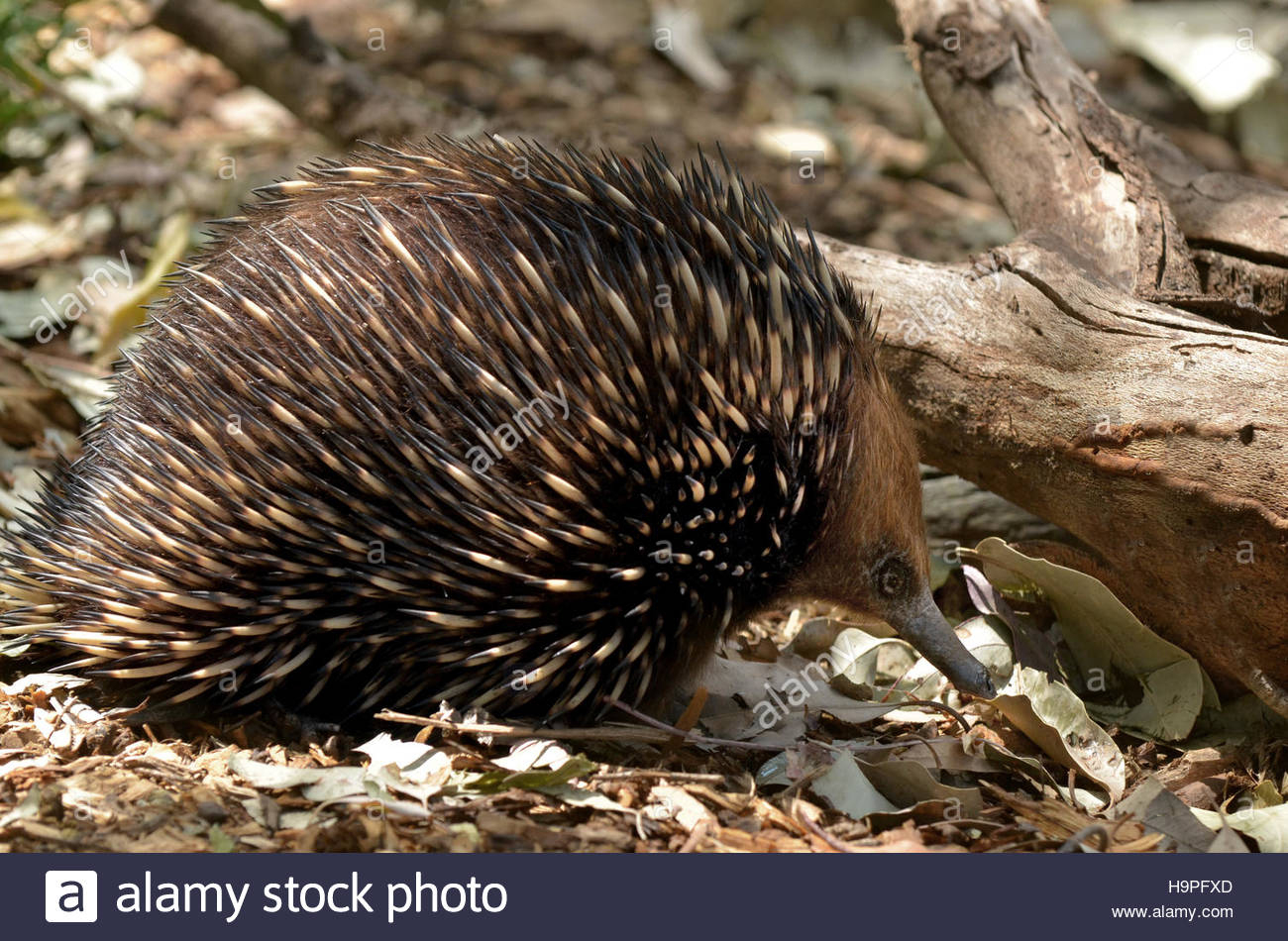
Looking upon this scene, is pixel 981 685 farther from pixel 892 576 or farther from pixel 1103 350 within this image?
pixel 1103 350

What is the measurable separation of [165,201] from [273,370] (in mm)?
4629

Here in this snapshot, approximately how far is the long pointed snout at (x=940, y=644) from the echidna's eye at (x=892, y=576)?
0.06 metres

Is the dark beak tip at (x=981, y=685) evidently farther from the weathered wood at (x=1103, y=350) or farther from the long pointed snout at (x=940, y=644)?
the weathered wood at (x=1103, y=350)

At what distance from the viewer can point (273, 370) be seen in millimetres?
3451

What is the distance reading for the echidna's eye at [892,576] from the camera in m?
3.84

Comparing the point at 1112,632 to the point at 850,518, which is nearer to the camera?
the point at 850,518

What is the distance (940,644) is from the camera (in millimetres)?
3898

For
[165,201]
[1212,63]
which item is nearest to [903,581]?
[165,201]

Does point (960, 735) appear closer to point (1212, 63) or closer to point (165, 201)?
point (165, 201)

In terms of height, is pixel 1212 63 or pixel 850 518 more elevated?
pixel 1212 63

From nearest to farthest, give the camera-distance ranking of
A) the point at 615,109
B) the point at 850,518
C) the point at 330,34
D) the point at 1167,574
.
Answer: the point at 850,518 < the point at 1167,574 < the point at 615,109 < the point at 330,34

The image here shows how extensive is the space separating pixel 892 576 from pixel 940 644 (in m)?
0.26

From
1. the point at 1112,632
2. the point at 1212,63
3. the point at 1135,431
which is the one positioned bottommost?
the point at 1112,632

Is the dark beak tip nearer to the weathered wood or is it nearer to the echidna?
the echidna
